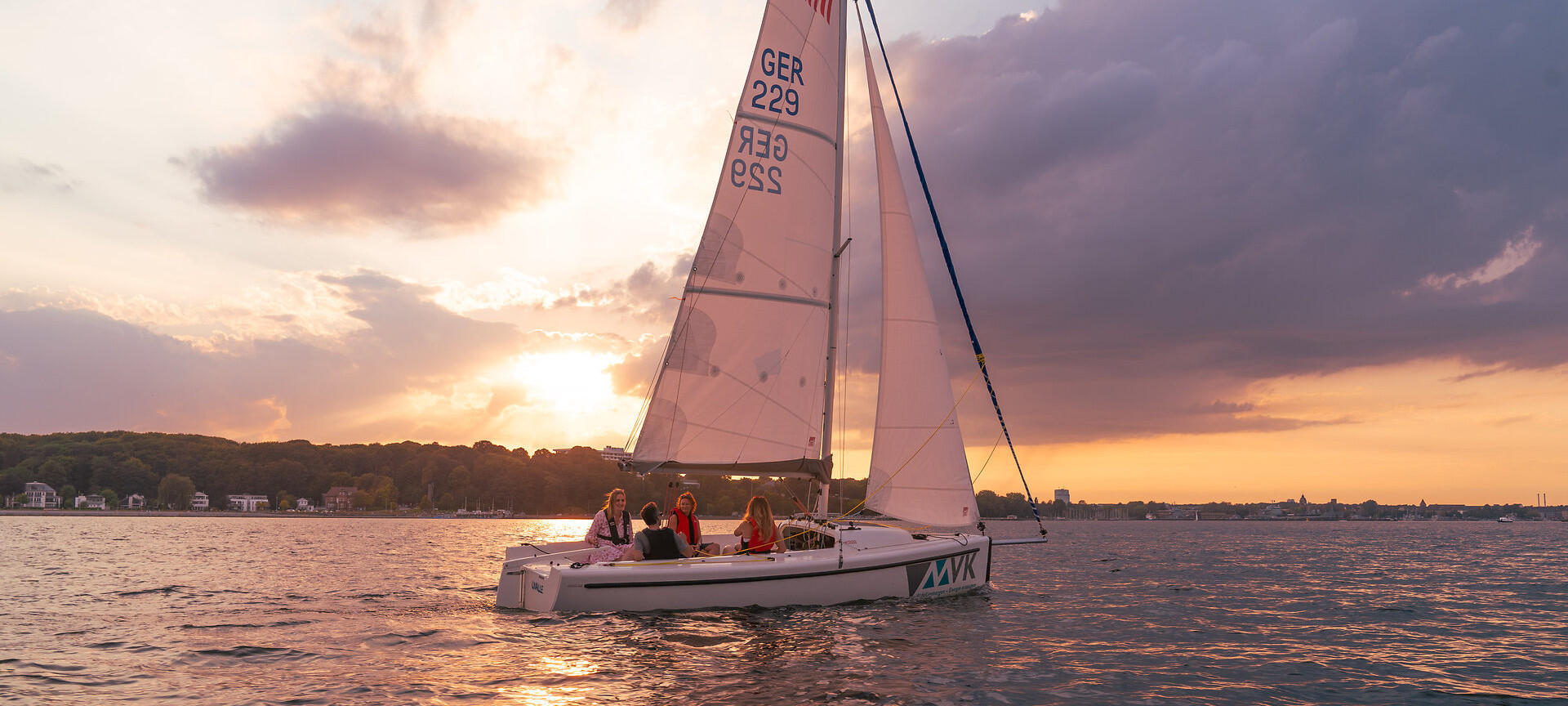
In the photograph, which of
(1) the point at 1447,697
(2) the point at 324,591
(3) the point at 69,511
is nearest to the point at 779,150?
(1) the point at 1447,697

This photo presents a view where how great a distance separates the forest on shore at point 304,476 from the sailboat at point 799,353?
416 ft

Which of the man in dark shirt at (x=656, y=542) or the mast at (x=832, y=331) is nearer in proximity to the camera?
the man in dark shirt at (x=656, y=542)

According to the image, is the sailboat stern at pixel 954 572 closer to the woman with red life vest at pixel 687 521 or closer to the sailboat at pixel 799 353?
the sailboat at pixel 799 353

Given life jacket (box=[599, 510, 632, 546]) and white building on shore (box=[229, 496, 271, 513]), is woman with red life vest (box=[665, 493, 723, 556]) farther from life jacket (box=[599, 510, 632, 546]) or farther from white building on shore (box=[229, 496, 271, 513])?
white building on shore (box=[229, 496, 271, 513])

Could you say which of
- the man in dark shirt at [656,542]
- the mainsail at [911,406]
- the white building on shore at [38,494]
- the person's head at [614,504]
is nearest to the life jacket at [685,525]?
the man in dark shirt at [656,542]

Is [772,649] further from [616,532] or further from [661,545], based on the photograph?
[616,532]

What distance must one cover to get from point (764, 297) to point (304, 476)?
168 m

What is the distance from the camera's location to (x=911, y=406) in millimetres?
18141

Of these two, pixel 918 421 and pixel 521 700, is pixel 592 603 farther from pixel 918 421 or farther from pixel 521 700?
pixel 918 421

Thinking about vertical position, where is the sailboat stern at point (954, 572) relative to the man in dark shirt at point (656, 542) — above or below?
below

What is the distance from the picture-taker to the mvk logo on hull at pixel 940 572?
16.4 metres

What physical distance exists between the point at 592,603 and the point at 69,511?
161 metres

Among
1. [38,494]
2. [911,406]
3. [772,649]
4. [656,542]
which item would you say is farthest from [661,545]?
[38,494]

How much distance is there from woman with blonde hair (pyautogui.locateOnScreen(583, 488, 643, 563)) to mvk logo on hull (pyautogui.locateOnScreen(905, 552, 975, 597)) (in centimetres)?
513
